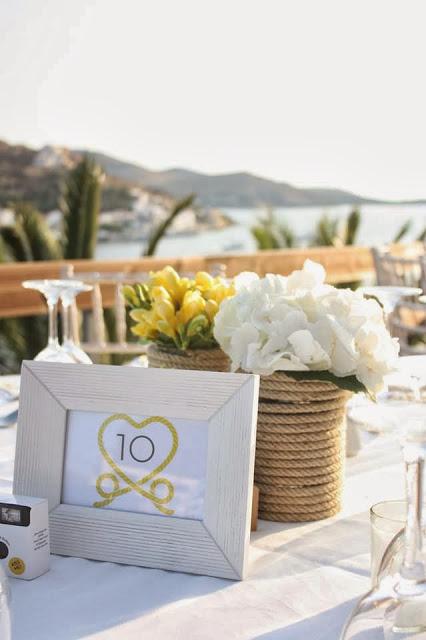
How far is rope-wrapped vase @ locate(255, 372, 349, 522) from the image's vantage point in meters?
0.92

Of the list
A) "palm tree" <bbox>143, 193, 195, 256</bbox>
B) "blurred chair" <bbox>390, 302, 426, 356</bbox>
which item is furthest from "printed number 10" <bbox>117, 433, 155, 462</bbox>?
"palm tree" <bbox>143, 193, 195, 256</bbox>

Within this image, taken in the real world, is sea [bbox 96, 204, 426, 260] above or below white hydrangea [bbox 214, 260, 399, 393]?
below

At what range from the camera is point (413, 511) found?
0.55 meters

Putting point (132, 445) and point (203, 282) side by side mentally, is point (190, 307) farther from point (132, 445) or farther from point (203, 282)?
point (132, 445)

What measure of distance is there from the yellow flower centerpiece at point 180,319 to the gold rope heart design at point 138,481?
229 millimetres

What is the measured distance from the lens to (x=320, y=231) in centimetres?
737

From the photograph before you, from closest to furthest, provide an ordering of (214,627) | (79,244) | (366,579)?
(214,627)
(366,579)
(79,244)

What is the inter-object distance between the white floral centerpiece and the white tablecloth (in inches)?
1.9

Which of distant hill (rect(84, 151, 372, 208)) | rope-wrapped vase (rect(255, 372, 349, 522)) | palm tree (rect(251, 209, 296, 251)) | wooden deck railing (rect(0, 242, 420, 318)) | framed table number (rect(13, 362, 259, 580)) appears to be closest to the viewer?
framed table number (rect(13, 362, 259, 580))

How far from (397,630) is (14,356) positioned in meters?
4.98

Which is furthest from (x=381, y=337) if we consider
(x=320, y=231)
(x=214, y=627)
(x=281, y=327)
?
(x=320, y=231)

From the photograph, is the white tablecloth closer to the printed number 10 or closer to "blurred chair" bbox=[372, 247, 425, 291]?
the printed number 10

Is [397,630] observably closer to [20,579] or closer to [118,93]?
[20,579]

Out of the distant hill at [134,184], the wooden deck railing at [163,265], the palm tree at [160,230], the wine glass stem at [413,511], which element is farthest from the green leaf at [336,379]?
the distant hill at [134,184]
